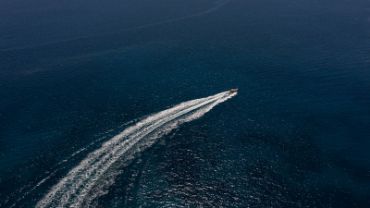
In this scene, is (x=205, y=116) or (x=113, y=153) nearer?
(x=113, y=153)

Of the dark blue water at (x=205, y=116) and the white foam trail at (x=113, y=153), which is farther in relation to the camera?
the dark blue water at (x=205, y=116)

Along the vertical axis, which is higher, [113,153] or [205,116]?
[205,116]

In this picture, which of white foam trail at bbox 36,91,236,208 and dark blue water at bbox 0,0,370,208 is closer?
white foam trail at bbox 36,91,236,208

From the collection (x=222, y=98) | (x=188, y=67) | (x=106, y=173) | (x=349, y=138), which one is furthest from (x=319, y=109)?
(x=106, y=173)
